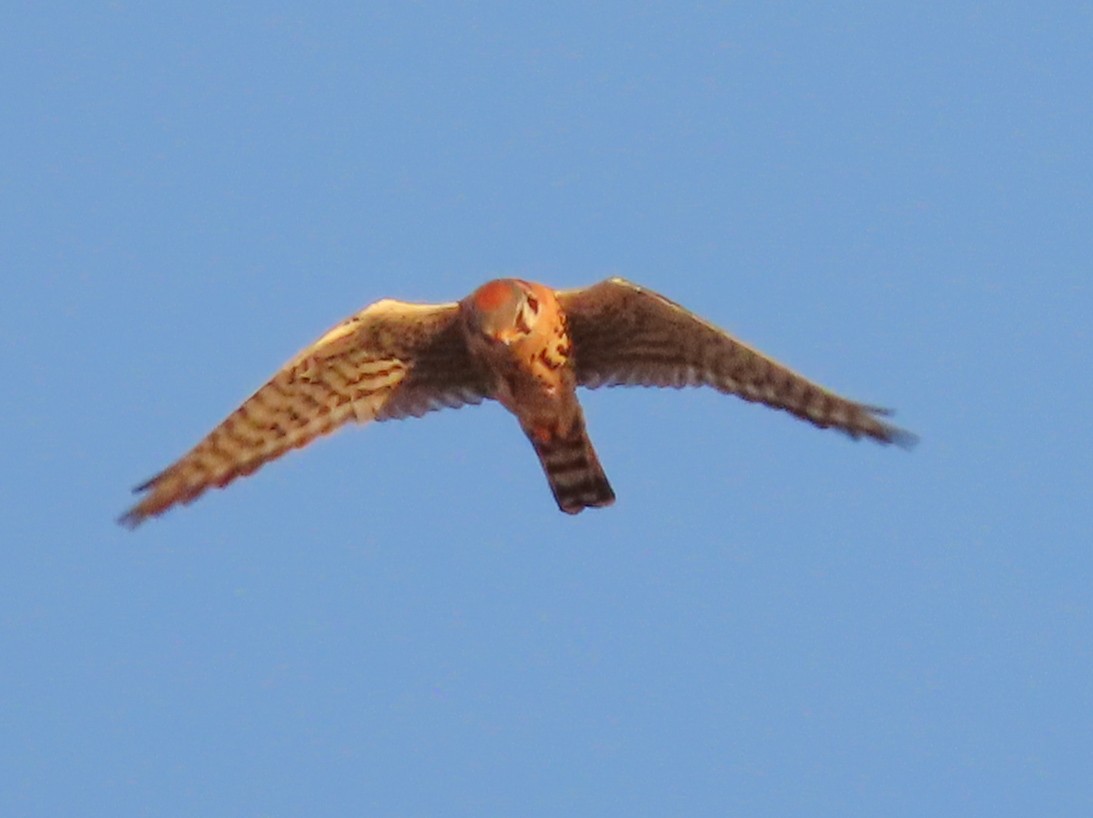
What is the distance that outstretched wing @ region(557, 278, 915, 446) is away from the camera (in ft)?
43.6

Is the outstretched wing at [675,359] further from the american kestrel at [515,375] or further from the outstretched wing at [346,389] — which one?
the outstretched wing at [346,389]

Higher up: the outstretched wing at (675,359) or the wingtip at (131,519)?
the outstretched wing at (675,359)

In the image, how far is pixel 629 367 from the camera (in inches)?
552

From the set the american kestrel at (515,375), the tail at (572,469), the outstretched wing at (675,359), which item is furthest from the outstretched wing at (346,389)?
the outstretched wing at (675,359)

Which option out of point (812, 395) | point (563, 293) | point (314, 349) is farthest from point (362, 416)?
point (812, 395)

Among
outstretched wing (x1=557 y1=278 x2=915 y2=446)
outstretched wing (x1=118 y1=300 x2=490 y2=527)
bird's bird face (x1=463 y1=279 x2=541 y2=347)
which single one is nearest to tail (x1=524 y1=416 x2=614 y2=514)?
outstretched wing (x1=557 y1=278 x2=915 y2=446)

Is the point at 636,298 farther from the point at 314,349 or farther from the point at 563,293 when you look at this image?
the point at 314,349

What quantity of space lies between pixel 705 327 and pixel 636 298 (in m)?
0.46

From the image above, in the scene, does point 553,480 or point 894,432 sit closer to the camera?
point 894,432

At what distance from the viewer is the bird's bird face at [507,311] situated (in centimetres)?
1337

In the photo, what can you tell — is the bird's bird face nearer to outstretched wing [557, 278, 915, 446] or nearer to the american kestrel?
the american kestrel

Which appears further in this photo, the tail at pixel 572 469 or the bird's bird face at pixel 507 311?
the tail at pixel 572 469

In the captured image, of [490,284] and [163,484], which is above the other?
[490,284]

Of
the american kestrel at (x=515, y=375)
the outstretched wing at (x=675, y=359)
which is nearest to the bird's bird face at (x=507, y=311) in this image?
the american kestrel at (x=515, y=375)
